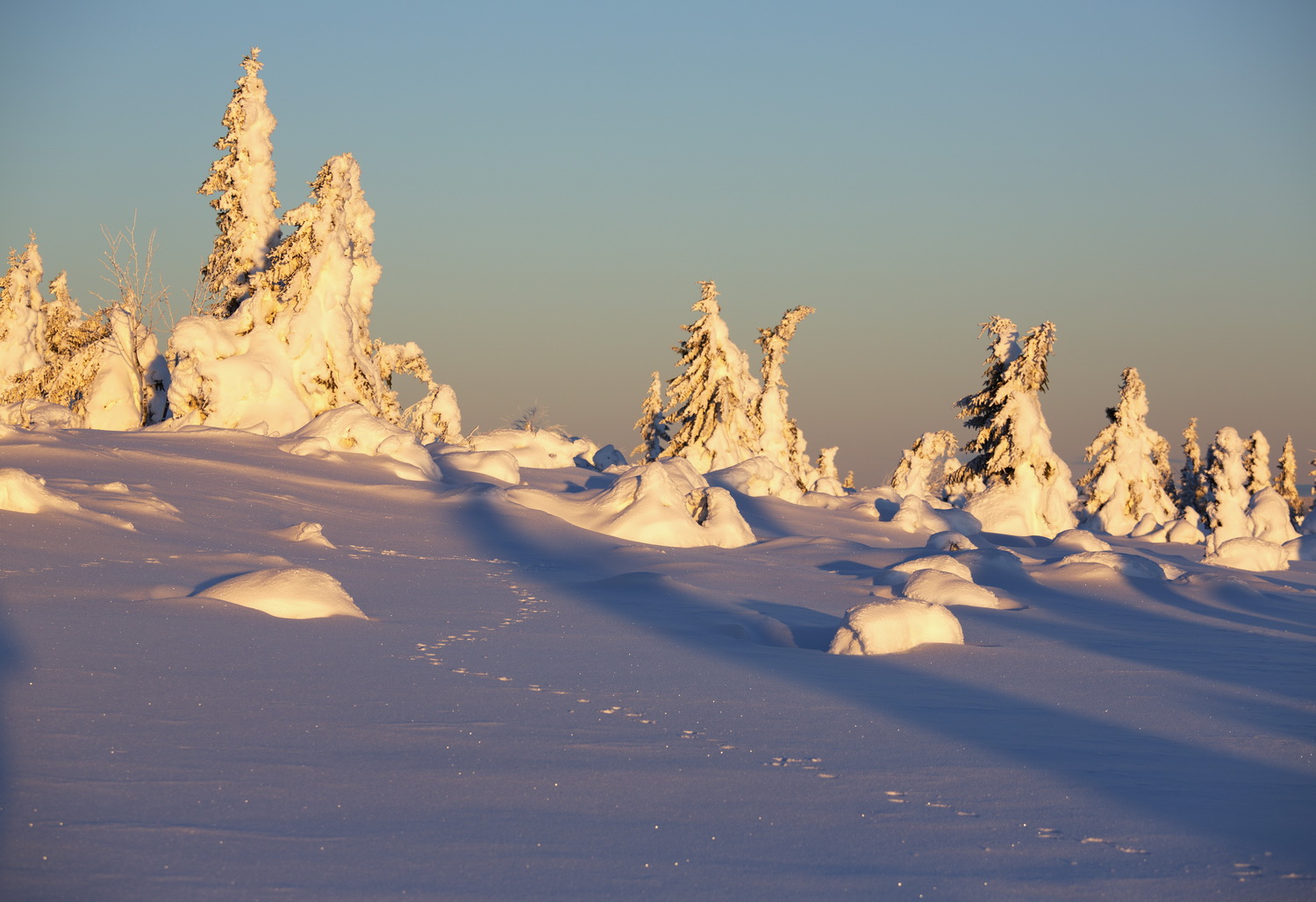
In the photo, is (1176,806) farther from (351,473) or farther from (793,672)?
(351,473)

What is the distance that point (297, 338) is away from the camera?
23438mm

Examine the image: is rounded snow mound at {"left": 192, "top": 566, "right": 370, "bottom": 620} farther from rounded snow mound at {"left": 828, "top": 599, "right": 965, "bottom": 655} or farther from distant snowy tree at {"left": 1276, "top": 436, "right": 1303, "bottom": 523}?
distant snowy tree at {"left": 1276, "top": 436, "right": 1303, "bottom": 523}

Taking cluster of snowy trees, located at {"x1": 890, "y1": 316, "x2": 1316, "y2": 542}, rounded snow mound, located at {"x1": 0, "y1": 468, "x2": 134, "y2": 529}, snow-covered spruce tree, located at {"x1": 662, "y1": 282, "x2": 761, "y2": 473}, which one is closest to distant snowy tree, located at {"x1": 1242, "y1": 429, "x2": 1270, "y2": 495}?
cluster of snowy trees, located at {"x1": 890, "y1": 316, "x2": 1316, "y2": 542}

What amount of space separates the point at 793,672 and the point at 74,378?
81.2ft

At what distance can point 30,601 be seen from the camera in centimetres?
669

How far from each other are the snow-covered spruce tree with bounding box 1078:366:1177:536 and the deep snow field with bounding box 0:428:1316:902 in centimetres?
3144

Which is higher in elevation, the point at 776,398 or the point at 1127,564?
the point at 776,398

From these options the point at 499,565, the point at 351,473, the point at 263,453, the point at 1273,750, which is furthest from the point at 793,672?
the point at 263,453

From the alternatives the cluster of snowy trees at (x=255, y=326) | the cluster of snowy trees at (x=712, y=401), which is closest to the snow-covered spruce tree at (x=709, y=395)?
the cluster of snowy trees at (x=712, y=401)

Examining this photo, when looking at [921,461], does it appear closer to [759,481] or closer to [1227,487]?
[1227,487]

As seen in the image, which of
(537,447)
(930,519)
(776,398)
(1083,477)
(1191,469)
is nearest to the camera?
(930,519)

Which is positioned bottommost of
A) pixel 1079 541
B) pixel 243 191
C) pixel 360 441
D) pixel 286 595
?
pixel 286 595

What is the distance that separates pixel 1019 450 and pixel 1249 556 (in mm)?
10344

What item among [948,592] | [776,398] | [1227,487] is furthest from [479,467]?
[1227,487]
